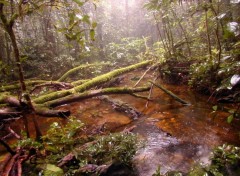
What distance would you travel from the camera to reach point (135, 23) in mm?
21625

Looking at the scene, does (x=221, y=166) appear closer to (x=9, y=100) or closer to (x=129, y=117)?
(x=129, y=117)

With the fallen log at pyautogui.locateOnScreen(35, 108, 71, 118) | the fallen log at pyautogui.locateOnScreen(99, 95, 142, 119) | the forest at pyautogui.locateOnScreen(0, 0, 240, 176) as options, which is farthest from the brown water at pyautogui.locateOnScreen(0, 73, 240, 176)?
the fallen log at pyautogui.locateOnScreen(35, 108, 71, 118)

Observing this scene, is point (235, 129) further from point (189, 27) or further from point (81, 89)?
point (189, 27)

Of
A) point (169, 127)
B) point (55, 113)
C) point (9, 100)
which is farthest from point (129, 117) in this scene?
point (9, 100)

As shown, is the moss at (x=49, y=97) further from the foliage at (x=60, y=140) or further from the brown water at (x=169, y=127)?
the foliage at (x=60, y=140)

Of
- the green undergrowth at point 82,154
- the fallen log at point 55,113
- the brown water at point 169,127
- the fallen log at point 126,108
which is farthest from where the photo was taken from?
the fallen log at point 126,108

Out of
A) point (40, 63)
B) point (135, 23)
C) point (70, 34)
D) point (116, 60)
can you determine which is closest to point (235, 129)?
point (70, 34)

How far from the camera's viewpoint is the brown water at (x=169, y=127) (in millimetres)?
3492

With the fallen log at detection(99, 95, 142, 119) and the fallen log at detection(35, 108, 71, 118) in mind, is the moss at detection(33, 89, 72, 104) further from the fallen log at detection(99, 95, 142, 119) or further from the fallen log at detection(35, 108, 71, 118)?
the fallen log at detection(99, 95, 142, 119)

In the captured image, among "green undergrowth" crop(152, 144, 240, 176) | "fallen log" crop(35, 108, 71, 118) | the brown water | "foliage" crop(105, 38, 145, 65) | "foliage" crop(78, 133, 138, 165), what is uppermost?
"foliage" crop(105, 38, 145, 65)

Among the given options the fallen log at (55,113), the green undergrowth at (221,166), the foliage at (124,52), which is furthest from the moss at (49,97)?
the foliage at (124,52)

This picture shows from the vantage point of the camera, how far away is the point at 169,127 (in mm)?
4691

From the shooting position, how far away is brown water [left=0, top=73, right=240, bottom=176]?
11.5ft

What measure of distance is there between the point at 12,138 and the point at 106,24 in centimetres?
1571
